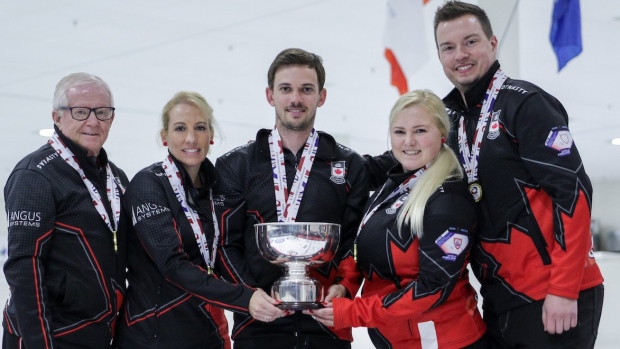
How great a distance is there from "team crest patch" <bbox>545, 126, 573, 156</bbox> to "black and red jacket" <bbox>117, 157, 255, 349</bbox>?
1.26 metres

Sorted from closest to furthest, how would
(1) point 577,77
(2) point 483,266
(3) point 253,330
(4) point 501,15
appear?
(2) point 483,266 < (3) point 253,330 < (4) point 501,15 < (1) point 577,77

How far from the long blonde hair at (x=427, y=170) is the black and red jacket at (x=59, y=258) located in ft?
3.95

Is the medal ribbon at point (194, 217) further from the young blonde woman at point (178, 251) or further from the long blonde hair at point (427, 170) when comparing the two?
the long blonde hair at point (427, 170)

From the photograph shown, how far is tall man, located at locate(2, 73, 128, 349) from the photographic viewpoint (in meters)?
2.85

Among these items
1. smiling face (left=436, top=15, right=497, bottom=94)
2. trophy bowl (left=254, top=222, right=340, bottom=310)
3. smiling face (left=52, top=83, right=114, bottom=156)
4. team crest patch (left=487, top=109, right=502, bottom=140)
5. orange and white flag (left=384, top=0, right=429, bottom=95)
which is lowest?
trophy bowl (left=254, top=222, right=340, bottom=310)

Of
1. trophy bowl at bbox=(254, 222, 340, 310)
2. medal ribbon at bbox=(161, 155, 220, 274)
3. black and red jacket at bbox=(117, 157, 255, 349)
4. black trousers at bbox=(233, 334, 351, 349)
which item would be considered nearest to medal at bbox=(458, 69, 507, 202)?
trophy bowl at bbox=(254, 222, 340, 310)

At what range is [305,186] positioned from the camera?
125 inches

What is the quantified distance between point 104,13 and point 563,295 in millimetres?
6401

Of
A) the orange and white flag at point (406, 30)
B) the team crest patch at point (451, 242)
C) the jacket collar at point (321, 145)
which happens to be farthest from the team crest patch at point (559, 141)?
the orange and white flag at point (406, 30)

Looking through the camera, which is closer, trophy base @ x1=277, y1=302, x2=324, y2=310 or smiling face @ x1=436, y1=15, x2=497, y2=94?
trophy base @ x1=277, y1=302, x2=324, y2=310

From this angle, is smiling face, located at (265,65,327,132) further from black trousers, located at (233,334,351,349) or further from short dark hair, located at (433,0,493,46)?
black trousers, located at (233,334,351,349)

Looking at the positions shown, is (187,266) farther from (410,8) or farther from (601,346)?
(601,346)

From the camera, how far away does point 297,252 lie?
284 cm

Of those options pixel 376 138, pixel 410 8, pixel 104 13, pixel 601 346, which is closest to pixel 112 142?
pixel 376 138
